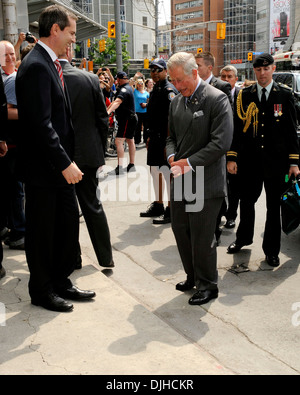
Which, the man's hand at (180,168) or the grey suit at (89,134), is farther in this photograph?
the grey suit at (89,134)

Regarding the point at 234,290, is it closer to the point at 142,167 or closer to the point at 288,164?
the point at 288,164

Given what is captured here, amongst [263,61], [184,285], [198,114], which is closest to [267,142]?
[263,61]

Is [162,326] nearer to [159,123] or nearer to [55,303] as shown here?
[55,303]

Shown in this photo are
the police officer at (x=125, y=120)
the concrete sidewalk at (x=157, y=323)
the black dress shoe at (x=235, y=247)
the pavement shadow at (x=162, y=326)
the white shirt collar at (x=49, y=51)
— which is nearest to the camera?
the concrete sidewalk at (x=157, y=323)

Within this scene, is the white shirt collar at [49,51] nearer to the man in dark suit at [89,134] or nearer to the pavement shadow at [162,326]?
the man in dark suit at [89,134]

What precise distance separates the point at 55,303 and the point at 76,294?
0.82ft

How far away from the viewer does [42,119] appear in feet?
11.1

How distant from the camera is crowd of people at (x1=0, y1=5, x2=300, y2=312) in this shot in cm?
350

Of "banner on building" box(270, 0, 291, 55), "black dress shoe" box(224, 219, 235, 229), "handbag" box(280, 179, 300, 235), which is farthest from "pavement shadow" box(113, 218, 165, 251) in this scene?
"banner on building" box(270, 0, 291, 55)

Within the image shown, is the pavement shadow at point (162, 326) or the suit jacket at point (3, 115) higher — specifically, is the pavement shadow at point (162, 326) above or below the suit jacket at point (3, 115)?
below

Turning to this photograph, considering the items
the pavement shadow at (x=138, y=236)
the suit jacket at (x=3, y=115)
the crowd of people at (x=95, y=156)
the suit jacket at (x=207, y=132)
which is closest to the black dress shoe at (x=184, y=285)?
the crowd of people at (x=95, y=156)

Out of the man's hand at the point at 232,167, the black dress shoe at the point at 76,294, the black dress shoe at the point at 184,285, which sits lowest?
the black dress shoe at the point at 184,285

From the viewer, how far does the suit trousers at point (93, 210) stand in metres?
4.55

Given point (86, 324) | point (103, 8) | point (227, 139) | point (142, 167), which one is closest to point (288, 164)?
point (227, 139)
